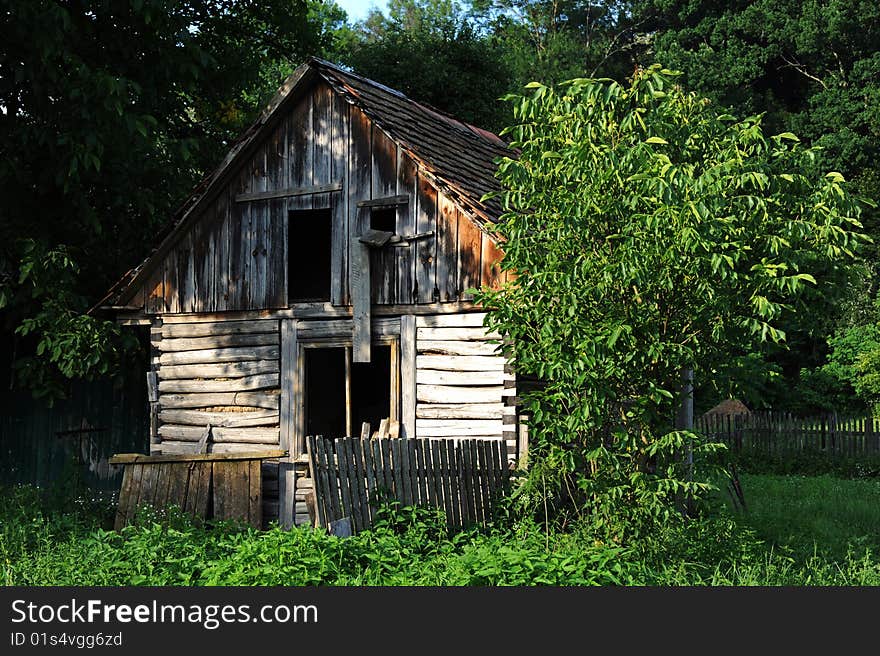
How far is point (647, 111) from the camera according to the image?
409 inches

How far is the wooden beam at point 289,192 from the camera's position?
14.2 metres

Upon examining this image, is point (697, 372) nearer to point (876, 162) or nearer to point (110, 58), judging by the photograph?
point (110, 58)

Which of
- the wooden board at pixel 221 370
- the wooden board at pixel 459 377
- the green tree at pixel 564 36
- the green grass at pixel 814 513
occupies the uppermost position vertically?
the green tree at pixel 564 36

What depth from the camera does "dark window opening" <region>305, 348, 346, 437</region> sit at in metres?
17.4

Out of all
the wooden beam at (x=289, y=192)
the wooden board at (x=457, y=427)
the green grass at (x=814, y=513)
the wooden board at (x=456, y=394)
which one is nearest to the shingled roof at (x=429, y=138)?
the wooden beam at (x=289, y=192)

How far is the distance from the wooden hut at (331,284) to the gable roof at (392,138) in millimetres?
30

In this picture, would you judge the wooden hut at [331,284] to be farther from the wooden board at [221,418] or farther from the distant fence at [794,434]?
the distant fence at [794,434]

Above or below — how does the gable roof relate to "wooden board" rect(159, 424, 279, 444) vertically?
above

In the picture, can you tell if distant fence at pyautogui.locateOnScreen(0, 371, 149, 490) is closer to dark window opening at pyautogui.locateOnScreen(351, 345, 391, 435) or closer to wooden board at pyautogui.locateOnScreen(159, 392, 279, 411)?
wooden board at pyautogui.locateOnScreen(159, 392, 279, 411)

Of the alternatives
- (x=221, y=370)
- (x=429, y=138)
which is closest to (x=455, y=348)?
(x=429, y=138)

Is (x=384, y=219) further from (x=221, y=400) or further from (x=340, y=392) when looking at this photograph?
(x=340, y=392)

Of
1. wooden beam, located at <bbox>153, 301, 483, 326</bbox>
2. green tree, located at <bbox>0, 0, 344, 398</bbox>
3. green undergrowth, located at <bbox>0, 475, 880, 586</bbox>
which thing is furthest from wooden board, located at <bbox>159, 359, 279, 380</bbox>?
green undergrowth, located at <bbox>0, 475, 880, 586</bbox>

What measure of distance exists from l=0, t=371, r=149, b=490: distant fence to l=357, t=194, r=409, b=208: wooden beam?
6577 millimetres

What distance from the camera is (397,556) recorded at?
30.0 feet
